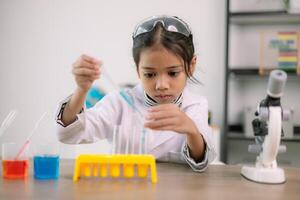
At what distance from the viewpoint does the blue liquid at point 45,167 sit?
2.49 feet

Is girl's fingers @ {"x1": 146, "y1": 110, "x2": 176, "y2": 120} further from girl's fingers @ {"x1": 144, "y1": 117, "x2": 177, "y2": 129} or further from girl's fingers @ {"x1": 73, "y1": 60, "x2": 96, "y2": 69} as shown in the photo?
girl's fingers @ {"x1": 73, "y1": 60, "x2": 96, "y2": 69}

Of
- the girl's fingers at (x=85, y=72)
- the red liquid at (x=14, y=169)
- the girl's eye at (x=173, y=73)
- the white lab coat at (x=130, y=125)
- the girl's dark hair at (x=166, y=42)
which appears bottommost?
the red liquid at (x=14, y=169)

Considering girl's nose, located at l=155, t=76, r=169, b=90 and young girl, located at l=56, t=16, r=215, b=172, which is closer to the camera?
young girl, located at l=56, t=16, r=215, b=172

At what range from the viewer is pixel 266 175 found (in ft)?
2.46

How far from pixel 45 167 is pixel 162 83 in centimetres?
32

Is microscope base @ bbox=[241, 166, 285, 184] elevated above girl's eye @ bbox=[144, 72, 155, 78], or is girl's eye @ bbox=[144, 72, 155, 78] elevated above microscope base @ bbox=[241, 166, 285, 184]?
girl's eye @ bbox=[144, 72, 155, 78]

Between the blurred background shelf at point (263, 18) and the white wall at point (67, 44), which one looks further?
the white wall at point (67, 44)

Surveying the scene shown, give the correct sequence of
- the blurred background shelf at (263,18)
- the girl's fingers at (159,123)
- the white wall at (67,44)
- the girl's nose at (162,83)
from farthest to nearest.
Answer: the white wall at (67,44)
the blurred background shelf at (263,18)
the girl's nose at (162,83)
the girl's fingers at (159,123)

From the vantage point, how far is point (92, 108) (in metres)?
1.12

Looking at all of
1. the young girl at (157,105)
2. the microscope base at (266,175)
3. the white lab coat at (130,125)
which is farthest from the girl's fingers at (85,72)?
the microscope base at (266,175)

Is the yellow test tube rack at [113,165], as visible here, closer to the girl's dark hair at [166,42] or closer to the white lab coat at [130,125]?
the white lab coat at [130,125]

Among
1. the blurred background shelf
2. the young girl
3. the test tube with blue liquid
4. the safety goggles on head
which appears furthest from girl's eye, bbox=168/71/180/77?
the blurred background shelf

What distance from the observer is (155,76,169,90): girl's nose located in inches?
35.3

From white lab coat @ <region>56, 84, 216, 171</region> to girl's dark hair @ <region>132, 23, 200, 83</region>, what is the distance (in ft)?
0.48
